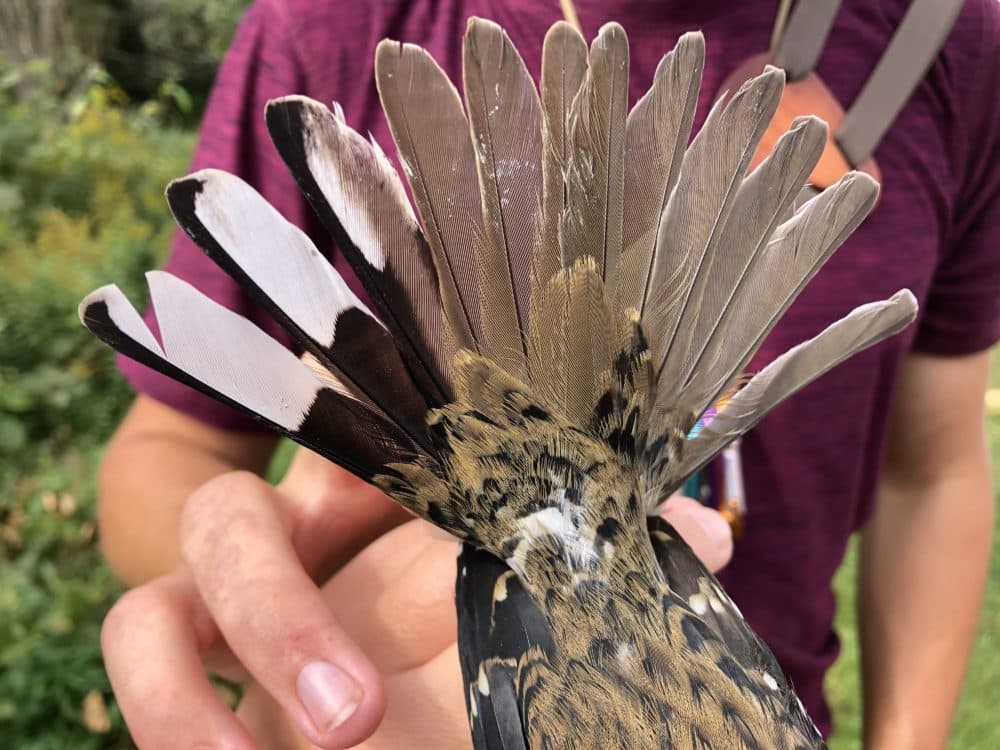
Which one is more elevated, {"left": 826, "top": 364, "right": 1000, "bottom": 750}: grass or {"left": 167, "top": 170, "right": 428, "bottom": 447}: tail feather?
{"left": 167, "top": 170, "right": 428, "bottom": 447}: tail feather

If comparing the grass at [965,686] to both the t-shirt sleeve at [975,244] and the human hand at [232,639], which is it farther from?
the human hand at [232,639]

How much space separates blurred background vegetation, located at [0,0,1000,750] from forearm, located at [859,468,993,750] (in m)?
1.61

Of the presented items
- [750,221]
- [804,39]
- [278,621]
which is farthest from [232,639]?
[804,39]

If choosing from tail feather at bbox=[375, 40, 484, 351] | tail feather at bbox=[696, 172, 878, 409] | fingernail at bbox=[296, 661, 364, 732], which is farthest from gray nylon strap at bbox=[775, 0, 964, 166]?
fingernail at bbox=[296, 661, 364, 732]

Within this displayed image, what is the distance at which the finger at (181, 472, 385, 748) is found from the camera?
33.1 inches

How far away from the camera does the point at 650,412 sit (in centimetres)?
91

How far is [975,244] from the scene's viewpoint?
5.14 feet

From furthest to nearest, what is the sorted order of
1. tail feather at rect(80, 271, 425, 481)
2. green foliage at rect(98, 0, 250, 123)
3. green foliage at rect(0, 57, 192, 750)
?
green foliage at rect(98, 0, 250, 123) → green foliage at rect(0, 57, 192, 750) → tail feather at rect(80, 271, 425, 481)

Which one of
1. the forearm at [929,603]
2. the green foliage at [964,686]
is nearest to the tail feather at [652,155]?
the forearm at [929,603]

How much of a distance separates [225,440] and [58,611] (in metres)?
1.23

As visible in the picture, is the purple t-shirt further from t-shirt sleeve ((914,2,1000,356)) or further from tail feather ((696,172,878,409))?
tail feather ((696,172,878,409))

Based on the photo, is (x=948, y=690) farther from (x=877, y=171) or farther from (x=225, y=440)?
(x=225, y=440)

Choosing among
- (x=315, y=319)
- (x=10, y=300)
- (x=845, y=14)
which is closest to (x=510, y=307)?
(x=315, y=319)

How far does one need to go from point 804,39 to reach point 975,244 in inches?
23.1
